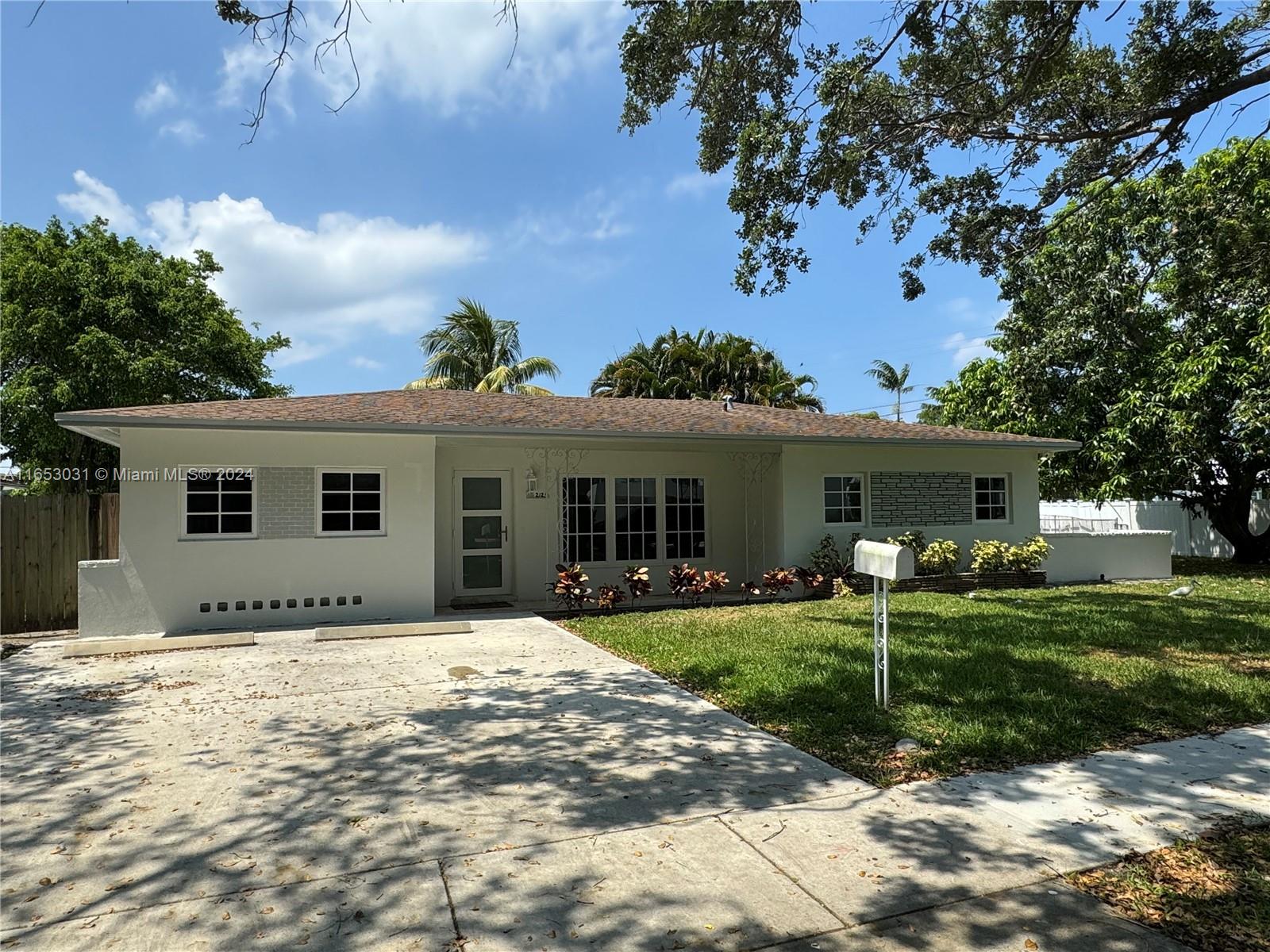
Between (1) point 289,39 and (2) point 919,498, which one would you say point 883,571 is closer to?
(1) point 289,39


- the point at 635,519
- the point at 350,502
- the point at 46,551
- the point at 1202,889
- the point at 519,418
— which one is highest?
the point at 519,418

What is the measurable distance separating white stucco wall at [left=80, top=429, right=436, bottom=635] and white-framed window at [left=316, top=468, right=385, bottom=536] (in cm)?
12

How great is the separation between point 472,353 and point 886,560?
25.8 m

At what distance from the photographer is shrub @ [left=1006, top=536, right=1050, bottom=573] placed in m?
14.2

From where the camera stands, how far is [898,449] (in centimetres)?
1382

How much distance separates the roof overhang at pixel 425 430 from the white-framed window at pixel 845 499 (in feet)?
3.72

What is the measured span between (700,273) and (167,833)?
13.0 m

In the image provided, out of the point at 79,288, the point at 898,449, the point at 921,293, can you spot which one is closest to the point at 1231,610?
the point at 898,449

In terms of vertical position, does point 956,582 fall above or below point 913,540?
below

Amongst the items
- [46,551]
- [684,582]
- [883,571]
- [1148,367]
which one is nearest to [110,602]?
[46,551]

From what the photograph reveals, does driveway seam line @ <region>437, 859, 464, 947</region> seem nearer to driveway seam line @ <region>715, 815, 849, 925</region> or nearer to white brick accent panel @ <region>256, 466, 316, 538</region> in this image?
driveway seam line @ <region>715, 815, 849, 925</region>

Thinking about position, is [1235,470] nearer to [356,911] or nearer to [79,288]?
[356,911]

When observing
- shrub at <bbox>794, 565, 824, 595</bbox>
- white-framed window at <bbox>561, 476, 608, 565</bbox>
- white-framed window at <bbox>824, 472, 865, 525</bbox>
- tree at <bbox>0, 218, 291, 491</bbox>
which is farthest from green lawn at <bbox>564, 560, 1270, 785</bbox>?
tree at <bbox>0, 218, 291, 491</bbox>

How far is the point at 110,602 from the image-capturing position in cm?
948
